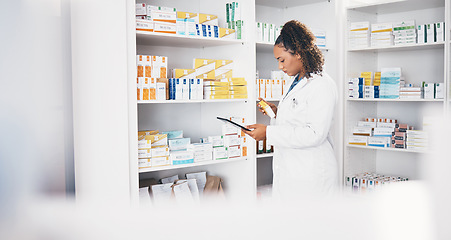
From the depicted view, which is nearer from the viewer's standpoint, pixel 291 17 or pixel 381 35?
pixel 381 35

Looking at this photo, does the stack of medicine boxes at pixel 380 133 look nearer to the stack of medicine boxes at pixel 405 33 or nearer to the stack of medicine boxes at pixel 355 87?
the stack of medicine boxes at pixel 355 87

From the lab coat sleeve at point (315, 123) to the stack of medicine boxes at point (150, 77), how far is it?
82 centimetres

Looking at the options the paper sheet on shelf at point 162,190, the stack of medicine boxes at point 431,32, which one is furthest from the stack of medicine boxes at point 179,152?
the stack of medicine boxes at point 431,32

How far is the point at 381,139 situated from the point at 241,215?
3456mm

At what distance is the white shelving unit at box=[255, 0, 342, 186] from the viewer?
12.1ft

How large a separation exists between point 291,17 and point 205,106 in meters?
1.24

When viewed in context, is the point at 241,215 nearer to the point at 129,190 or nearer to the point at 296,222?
the point at 296,222

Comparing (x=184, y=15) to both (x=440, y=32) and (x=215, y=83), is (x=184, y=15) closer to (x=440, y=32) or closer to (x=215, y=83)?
(x=215, y=83)

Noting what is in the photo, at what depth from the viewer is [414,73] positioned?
371 cm

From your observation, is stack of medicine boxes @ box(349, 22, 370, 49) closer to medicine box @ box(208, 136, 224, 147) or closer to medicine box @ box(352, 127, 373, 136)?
medicine box @ box(352, 127, 373, 136)

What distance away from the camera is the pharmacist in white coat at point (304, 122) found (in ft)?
7.55

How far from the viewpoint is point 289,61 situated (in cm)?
242

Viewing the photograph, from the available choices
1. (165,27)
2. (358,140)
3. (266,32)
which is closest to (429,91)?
(358,140)

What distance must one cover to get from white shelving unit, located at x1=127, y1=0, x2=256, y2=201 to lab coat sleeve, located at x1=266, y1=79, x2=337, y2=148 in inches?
30.6
